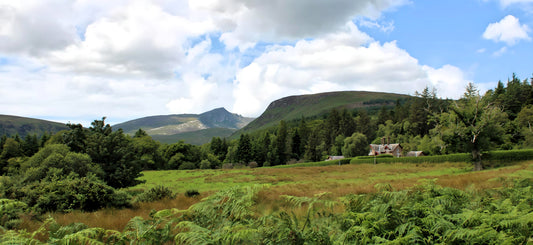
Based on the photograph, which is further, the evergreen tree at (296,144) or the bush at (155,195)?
the evergreen tree at (296,144)

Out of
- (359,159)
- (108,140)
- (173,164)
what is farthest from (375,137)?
(108,140)

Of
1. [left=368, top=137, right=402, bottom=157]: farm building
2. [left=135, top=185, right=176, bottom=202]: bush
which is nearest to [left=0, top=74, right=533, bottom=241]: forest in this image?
[left=135, top=185, right=176, bottom=202]: bush

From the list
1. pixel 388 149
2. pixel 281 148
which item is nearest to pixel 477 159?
pixel 388 149

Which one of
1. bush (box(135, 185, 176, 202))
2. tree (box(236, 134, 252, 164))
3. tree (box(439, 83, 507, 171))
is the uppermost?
tree (box(439, 83, 507, 171))

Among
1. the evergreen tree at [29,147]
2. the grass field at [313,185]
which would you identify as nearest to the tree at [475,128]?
the grass field at [313,185]

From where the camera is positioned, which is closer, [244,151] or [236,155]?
[244,151]

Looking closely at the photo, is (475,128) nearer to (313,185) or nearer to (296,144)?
(313,185)

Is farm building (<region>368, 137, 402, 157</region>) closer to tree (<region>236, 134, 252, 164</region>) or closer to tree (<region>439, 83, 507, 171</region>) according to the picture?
tree (<region>236, 134, 252, 164</region>)

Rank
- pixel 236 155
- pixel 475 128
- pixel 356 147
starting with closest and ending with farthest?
pixel 475 128 → pixel 356 147 → pixel 236 155

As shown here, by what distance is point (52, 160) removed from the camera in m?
18.8

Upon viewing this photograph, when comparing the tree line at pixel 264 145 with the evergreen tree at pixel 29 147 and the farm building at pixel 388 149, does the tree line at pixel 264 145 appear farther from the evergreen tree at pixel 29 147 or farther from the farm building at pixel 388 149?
the farm building at pixel 388 149

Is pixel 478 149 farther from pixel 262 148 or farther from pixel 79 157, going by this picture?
pixel 262 148

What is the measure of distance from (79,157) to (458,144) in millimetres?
38326

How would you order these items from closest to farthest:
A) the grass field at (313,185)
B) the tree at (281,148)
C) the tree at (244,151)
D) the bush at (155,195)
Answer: the grass field at (313,185)
the bush at (155,195)
the tree at (244,151)
the tree at (281,148)
